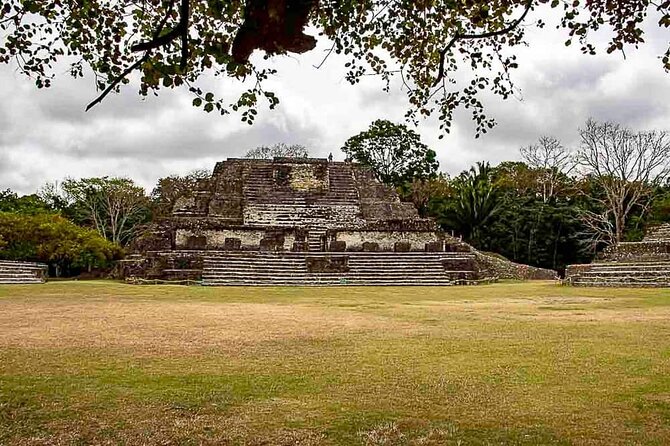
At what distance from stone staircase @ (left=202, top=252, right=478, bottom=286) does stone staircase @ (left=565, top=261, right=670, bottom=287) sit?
3.78 meters

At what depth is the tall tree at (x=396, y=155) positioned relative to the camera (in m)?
43.0

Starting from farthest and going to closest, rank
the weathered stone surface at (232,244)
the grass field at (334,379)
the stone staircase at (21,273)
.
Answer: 1. the weathered stone surface at (232,244)
2. the stone staircase at (21,273)
3. the grass field at (334,379)

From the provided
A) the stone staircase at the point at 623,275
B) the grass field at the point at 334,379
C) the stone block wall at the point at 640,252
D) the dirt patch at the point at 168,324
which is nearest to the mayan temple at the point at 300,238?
the stone staircase at the point at 623,275

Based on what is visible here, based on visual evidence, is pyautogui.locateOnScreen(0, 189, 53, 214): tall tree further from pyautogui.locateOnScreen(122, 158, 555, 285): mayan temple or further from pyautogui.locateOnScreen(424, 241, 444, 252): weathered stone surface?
pyautogui.locateOnScreen(424, 241, 444, 252): weathered stone surface

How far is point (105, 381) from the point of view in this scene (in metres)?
4.82

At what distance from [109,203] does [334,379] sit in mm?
37124

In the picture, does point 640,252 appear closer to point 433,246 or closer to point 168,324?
point 433,246

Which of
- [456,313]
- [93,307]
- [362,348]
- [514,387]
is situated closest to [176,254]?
[93,307]

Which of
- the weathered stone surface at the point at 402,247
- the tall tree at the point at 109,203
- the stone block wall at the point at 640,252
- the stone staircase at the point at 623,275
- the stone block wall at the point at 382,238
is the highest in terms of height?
the tall tree at the point at 109,203

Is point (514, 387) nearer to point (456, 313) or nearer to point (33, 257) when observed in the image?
point (456, 313)

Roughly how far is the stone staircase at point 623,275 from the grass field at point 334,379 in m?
8.90

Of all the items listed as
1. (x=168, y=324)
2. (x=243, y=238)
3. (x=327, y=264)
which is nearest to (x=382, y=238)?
(x=327, y=264)

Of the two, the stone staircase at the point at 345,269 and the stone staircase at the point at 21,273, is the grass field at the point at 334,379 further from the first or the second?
the stone staircase at the point at 21,273

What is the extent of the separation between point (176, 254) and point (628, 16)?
17843 mm
